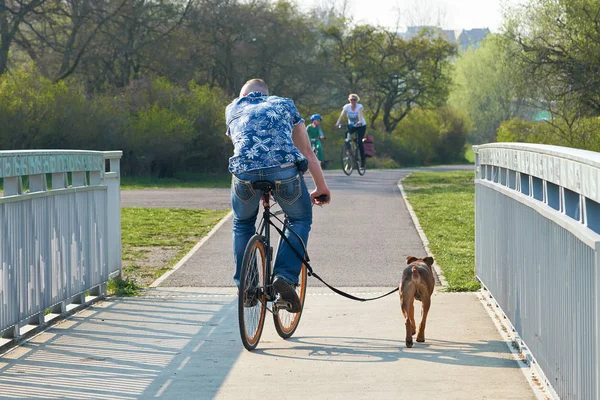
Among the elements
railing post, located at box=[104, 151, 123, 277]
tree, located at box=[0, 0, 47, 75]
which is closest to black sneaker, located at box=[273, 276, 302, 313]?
railing post, located at box=[104, 151, 123, 277]

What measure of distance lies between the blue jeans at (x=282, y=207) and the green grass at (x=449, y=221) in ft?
9.58

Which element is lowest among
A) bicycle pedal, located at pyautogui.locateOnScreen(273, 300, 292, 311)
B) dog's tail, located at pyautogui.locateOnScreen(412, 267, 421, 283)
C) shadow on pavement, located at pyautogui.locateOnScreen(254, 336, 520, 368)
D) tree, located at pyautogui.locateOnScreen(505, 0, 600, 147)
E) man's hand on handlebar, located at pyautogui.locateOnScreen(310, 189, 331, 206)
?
shadow on pavement, located at pyautogui.locateOnScreen(254, 336, 520, 368)

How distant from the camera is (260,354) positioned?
6.95 m

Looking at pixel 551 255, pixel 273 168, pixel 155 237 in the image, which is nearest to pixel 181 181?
pixel 155 237

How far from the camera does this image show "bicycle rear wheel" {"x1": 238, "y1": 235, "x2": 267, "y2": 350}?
6.78 m

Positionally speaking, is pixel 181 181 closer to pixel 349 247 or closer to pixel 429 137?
pixel 349 247

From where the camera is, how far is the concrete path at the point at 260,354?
5.93 m

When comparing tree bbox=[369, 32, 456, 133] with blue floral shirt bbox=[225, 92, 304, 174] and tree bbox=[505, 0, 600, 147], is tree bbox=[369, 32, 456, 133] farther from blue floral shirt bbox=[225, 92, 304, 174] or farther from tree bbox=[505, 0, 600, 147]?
blue floral shirt bbox=[225, 92, 304, 174]

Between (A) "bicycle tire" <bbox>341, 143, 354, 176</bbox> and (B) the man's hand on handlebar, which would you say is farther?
(A) "bicycle tire" <bbox>341, 143, 354, 176</bbox>

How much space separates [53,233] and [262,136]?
1.91 meters

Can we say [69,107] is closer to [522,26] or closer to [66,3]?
[66,3]

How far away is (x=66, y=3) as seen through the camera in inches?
1462

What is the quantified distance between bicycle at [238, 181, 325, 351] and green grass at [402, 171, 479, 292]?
119 inches

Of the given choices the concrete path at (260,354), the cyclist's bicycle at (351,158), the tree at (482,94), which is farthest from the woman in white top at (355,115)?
the tree at (482,94)
